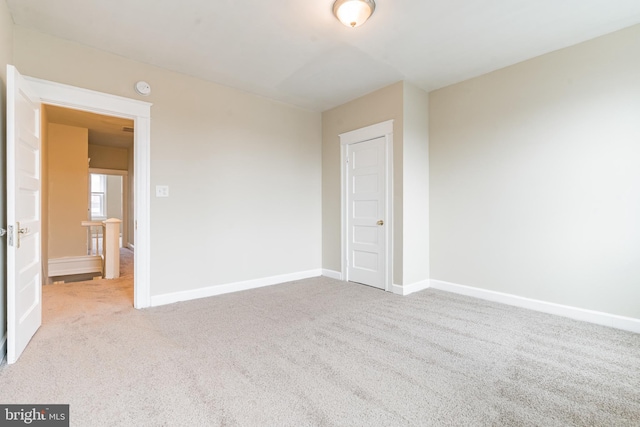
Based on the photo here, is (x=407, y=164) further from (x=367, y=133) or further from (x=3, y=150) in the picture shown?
(x=3, y=150)

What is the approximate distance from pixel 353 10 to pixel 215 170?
2358 millimetres

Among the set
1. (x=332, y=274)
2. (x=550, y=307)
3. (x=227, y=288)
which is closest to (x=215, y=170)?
(x=227, y=288)

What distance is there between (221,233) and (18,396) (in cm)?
232

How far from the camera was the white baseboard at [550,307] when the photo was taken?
2.71 m

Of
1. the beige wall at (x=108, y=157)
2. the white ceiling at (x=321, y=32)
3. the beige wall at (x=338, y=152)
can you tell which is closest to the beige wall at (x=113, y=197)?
the beige wall at (x=108, y=157)

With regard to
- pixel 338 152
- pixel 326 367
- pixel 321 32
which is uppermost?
pixel 321 32

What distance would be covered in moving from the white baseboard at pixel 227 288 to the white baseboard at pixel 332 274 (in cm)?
8

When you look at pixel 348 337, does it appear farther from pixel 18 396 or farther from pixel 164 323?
pixel 18 396

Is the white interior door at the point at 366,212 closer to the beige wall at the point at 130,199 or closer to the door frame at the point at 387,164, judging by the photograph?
the door frame at the point at 387,164

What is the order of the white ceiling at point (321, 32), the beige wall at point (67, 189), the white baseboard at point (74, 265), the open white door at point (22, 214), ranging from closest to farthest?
1. the open white door at point (22, 214)
2. the white ceiling at point (321, 32)
3. the white baseboard at point (74, 265)
4. the beige wall at point (67, 189)

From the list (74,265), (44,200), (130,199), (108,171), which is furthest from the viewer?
(130,199)

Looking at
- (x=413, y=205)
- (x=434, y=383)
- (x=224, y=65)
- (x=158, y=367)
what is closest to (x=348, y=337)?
(x=434, y=383)

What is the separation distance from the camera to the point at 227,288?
388 cm

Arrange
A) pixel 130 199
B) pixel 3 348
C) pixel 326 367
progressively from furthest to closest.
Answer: pixel 130 199
pixel 3 348
pixel 326 367
